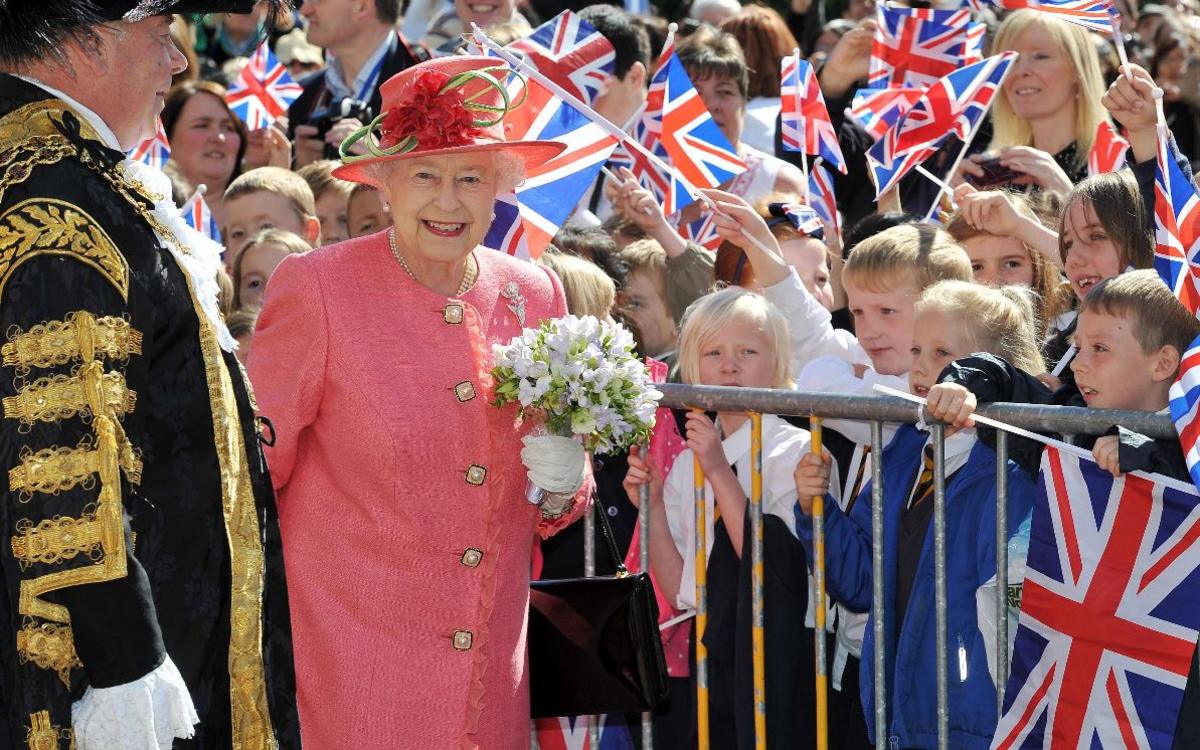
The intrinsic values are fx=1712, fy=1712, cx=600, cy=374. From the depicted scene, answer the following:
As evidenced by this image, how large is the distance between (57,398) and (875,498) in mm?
2261

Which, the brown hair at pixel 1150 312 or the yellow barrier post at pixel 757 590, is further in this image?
the yellow barrier post at pixel 757 590

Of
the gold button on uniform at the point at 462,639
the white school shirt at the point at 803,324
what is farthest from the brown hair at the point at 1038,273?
the gold button on uniform at the point at 462,639

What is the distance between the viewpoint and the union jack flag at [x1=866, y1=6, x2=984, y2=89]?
7.05 m

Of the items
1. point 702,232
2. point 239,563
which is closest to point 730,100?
point 702,232

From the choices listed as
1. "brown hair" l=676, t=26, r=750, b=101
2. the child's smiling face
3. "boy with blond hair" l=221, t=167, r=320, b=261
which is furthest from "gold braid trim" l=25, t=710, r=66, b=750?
"brown hair" l=676, t=26, r=750, b=101

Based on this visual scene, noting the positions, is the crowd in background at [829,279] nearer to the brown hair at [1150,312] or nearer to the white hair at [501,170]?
the brown hair at [1150,312]

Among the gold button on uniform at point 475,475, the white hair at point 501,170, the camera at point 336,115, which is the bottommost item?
the gold button on uniform at point 475,475

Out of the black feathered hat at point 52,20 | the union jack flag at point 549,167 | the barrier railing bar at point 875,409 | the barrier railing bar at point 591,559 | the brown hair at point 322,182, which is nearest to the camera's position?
the black feathered hat at point 52,20

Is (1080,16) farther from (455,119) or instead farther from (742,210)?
(455,119)

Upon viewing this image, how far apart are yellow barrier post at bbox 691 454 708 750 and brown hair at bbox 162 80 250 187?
4.14m

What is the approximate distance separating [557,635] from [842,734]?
0.93 m

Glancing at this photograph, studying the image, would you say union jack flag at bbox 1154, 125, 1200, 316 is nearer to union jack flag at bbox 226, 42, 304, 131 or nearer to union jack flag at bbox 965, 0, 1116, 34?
union jack flag at bbox 965, 0, 1116, 34

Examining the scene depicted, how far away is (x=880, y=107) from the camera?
6.75 meters

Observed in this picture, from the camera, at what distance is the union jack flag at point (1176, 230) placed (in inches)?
162
